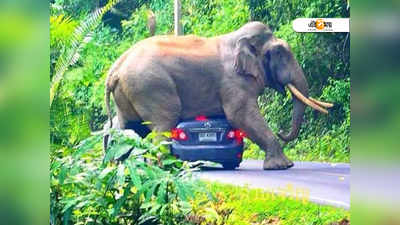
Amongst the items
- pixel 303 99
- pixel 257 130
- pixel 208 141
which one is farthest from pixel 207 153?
pixel 303 99

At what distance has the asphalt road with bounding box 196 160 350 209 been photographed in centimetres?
509

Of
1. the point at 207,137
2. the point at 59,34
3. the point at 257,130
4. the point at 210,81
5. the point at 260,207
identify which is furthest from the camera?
the point at 210,81

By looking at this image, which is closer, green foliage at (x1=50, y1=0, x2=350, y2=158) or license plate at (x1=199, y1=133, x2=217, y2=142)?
green foliage at (x1=50, y1=0, x2=350, y2=158)

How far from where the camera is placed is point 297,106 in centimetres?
539

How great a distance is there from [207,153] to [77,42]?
1.33 m

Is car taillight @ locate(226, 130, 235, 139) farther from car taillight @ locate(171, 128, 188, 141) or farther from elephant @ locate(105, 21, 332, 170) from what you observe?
car taillight @ locate(171, 128, 188, 141)

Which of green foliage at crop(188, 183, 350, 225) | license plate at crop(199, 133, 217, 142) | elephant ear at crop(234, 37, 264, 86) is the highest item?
elephant ear at crop(234, 37, 264, 86)

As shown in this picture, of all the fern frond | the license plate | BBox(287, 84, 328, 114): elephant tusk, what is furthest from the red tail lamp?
the fern frond

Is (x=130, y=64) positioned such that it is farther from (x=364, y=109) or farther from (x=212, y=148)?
(x=364, y=109)

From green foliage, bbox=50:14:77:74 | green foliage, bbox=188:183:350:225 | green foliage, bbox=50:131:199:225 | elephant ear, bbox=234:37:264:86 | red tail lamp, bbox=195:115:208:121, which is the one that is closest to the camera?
green foliage, bbox=50:131:199:225

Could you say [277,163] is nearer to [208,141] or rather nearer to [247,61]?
[208,141]

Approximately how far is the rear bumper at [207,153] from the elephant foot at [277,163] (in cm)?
23

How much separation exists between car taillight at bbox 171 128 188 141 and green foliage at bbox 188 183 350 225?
1.39 ft

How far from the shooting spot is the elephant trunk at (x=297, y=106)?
5273 mm
